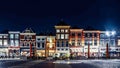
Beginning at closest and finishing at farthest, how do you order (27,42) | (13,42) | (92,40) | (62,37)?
(62,37) < (13,42) < (92,40) < (27,42)

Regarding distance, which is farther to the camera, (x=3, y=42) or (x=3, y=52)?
(x=3, y=52)

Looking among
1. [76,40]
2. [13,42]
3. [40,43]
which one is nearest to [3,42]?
[13,42]

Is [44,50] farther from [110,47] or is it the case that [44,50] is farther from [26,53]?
[110,47]

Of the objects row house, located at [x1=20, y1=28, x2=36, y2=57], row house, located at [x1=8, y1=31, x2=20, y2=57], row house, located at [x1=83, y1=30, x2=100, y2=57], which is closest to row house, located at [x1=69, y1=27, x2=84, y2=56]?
row house, located at [x1=83, y1=30, x2=100, y2=57]

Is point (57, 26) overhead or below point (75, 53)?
overhead

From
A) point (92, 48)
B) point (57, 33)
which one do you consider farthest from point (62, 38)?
point (92, 48)

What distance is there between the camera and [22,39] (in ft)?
481

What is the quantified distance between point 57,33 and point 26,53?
13489 mm

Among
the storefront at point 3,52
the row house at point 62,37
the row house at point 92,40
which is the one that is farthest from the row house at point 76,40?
the storefront at point 3,52

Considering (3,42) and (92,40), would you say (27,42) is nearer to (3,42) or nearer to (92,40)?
(3,42)

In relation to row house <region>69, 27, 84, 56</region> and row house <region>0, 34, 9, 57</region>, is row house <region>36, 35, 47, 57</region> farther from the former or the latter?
row house <region>0, 34, 9, 57</region>

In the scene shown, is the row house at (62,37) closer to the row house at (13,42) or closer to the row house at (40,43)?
the row house at (40,43)

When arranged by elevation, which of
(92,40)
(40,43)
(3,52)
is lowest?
(3,52)

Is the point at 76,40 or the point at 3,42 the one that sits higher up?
the point at 76,40
